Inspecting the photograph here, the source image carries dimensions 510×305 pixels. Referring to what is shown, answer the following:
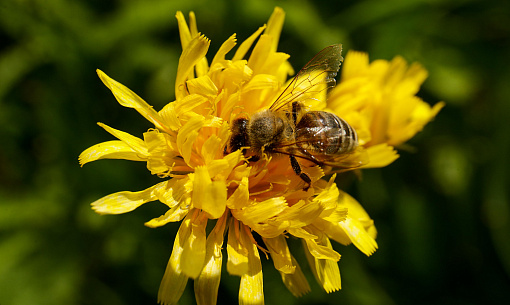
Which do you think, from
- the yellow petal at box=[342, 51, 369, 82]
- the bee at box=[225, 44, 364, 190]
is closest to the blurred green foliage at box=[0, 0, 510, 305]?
the yellow petal at box=[342, 51, 369, 82]

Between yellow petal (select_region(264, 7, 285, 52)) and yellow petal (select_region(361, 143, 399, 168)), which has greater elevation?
yellow petal (select_region(264, 7, 285, 52))

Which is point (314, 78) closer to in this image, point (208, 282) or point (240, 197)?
point (240, 197)

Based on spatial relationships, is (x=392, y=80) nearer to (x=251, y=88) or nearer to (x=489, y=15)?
(x=251, y=88)

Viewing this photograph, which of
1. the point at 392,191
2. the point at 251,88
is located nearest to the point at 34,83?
the point at 251,88

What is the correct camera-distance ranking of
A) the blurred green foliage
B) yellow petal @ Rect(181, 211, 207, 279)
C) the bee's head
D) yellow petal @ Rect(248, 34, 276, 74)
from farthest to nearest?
1. the blurred green foliage
2. yellow petal @ Rect(248, 34, 276, 74)
3. the bee's head
4. yellow petal @ Rect(181, 211, 207, 279)

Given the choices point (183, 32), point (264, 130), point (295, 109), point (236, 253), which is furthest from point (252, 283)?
point (183, 32)

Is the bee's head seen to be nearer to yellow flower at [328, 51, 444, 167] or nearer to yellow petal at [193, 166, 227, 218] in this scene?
yellow petal at [193, 166, 227, 218]
